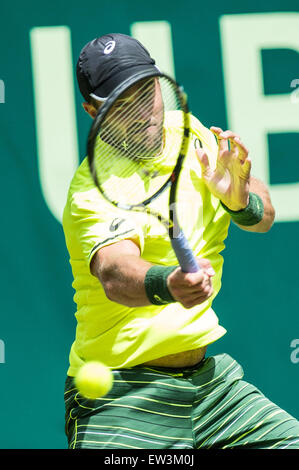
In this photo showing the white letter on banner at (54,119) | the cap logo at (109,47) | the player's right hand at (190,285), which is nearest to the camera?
the player's right hand at (190,285)

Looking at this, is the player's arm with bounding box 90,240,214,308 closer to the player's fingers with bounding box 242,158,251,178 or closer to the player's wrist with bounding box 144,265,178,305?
the player's wrist with bounding box 144,265,178,305

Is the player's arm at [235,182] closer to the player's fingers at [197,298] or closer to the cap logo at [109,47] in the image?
the cap logo at [109,47]

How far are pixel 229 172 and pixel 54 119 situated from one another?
1.30 m

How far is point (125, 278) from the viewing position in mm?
2121

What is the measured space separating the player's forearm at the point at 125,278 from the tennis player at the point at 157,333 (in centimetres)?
13

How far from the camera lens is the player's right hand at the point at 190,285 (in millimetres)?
1871

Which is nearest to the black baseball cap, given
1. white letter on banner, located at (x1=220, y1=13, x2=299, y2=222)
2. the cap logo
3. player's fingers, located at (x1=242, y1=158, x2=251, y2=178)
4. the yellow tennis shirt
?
the cap logo

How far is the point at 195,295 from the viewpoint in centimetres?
189

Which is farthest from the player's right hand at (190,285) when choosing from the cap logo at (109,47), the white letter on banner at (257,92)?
the white letter on banner at (257,92)

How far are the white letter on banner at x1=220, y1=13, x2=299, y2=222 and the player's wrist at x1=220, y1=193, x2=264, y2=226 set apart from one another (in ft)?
3.77

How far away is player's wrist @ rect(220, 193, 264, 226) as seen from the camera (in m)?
2.51

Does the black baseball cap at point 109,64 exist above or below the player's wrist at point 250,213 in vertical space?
above

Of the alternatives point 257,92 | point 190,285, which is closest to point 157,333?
point 190,285
